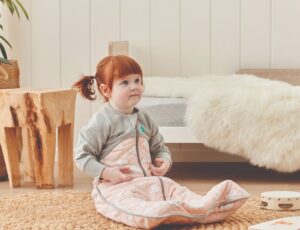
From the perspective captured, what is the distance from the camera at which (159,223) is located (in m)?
1.78

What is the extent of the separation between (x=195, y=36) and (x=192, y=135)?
0.79 m

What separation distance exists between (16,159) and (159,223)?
1110 mm

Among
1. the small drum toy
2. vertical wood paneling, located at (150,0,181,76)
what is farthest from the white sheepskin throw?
vertical wood paneling, located at (150,0,181,76)

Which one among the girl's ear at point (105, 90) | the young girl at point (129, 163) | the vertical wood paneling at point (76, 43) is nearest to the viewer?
the young girl at point (129, 163)

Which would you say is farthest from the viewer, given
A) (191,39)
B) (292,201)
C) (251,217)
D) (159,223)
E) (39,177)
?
(191,39)

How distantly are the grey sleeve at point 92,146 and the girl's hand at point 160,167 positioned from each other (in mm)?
156

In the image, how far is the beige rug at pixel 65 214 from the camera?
6.16 ft

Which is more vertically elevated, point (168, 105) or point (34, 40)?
point (34, 40)

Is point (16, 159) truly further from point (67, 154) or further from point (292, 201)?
point (292, 201)

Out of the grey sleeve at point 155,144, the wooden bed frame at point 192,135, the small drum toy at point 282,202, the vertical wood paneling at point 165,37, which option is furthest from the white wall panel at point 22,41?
the small drum toy at point 282,202

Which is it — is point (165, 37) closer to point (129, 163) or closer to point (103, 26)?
point (103, 26)

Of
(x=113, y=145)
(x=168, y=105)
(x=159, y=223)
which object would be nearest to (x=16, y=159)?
(x=168, y=105)

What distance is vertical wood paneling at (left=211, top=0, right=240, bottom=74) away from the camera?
11.1 ft

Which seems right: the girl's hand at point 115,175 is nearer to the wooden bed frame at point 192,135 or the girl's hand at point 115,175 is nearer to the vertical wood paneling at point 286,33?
the wooden bed frame at point 192,135
